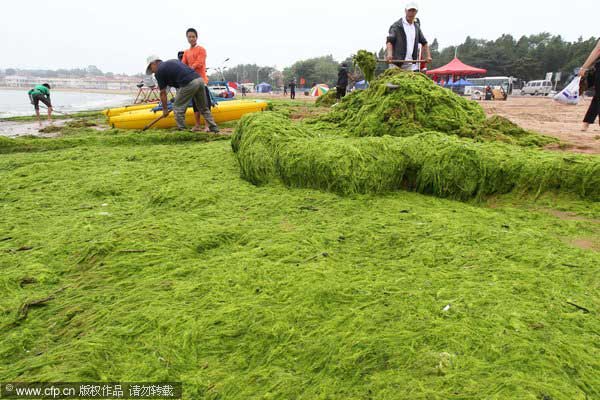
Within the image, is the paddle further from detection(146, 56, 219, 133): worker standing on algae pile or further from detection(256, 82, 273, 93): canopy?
detection(256, 82, 273, 93): canopy

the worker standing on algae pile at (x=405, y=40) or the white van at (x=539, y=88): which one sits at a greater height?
the white van at (x=539, y=88)

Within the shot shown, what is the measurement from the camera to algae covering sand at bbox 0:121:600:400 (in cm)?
143

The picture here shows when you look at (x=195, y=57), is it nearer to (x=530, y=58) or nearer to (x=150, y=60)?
(x=150, y=60)

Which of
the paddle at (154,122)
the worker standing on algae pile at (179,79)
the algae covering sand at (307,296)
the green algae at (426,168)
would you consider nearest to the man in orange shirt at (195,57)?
the worker standing on algae pile at (179,79)

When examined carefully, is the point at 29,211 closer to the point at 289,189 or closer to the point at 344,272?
the point at 289,189

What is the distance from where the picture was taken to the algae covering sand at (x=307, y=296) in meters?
1.43

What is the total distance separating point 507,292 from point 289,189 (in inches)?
86.3

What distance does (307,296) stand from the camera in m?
1.87

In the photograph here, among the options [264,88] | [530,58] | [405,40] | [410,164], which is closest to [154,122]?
[405,40]

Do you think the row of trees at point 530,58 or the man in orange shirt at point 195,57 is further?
the row of trees at point 530,58

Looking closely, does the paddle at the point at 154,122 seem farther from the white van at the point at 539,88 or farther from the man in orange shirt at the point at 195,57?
the white van at the point at 539,88

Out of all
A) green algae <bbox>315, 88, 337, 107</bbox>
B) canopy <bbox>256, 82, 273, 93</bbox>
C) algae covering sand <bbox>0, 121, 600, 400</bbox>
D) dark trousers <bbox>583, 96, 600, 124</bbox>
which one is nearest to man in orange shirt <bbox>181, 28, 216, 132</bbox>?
algae covering sand <bbox>0, 121, 600, 400</bbox>

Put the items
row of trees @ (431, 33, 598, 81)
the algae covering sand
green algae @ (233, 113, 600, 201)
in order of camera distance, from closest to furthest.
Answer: the algae covering sand
green algae @ (233, 113, 600, 201)
row of trees @ (431, 33, 598, 81)

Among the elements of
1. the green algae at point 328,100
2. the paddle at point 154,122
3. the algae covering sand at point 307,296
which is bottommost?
the algae covering sand at point 307,296
